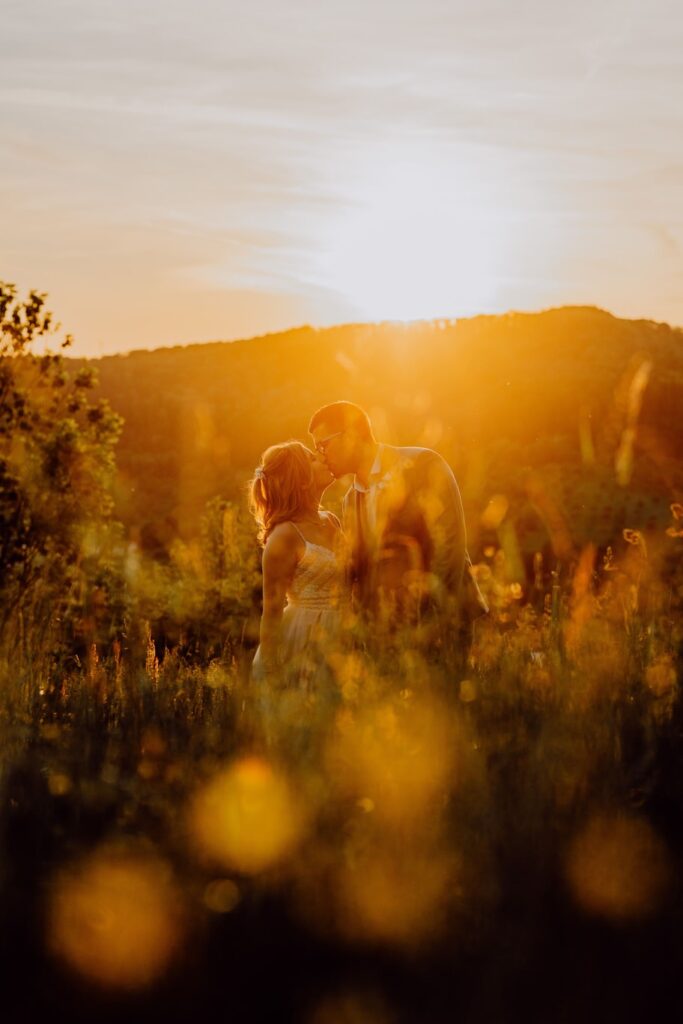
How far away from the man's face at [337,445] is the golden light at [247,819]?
2378mm

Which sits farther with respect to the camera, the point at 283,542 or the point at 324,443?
the point at 283,542

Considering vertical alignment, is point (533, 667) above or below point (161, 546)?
above

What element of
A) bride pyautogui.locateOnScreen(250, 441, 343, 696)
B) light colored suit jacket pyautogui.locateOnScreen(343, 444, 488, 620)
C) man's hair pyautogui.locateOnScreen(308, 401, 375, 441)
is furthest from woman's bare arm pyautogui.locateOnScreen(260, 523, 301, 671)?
man's hair pyautogui.locateOnScreen(308, 401, 375, 441)

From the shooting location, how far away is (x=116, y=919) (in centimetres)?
304

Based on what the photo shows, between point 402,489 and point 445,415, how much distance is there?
237ft

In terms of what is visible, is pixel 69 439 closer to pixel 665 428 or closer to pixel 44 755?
pixel 44 755

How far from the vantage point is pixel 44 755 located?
3.47m

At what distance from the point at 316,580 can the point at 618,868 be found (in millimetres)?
2906

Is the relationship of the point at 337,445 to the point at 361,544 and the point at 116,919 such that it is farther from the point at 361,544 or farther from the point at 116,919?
the point at 116,919

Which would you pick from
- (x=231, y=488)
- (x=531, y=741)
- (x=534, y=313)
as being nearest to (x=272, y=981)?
(x=531, y=741)

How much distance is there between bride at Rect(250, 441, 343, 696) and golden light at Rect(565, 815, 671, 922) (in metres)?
2.48

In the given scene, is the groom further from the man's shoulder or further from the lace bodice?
the lace bodice

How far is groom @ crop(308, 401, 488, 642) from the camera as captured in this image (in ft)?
16.6

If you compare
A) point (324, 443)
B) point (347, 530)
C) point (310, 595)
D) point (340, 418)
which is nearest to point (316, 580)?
point (310, 595)
